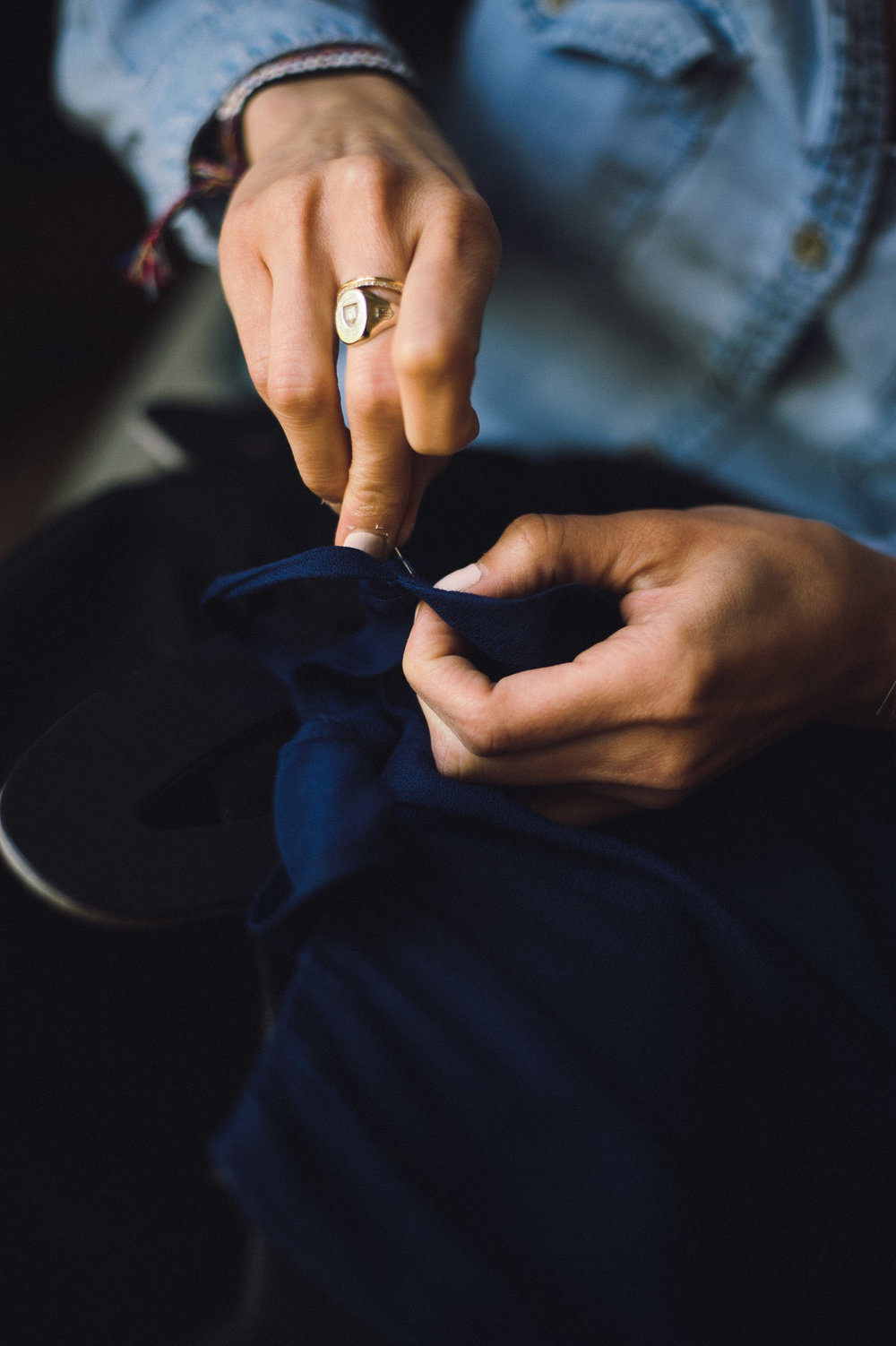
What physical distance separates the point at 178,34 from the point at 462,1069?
0.75 m

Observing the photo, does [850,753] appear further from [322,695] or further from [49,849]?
[49,849]

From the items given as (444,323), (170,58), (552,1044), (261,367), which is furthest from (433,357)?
(170,58)

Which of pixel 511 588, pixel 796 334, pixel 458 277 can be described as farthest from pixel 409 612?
pixel 796 334

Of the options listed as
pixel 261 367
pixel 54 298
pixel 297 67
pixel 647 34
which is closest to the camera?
pixel 261 367

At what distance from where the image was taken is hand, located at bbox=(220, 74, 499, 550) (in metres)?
0.37

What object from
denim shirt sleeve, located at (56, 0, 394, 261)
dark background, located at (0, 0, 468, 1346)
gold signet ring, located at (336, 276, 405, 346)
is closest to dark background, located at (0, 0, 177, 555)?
denim shirt sleeve, located at (56, 0, 394, 261)

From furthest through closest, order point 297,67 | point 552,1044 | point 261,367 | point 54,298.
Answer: point 54,298, point 297,67, point 261,367, point 552,1044

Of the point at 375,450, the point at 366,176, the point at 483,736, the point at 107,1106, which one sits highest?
the point at 366,176

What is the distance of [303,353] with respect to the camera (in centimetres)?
40

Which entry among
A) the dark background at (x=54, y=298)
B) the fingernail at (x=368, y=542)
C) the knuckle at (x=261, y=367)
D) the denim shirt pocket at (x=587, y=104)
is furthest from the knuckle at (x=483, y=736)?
the dark background at (x=54, y=298)

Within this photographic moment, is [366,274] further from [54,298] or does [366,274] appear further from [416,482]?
[54,298]

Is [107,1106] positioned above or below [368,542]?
below

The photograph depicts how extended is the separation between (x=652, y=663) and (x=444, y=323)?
183 mm

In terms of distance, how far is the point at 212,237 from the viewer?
2.00ft
